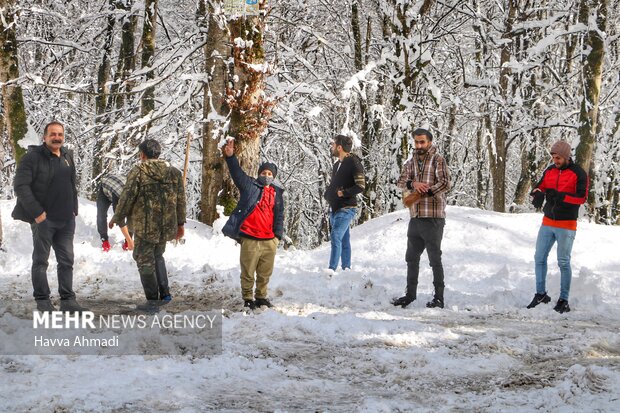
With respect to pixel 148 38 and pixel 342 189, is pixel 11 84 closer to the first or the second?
pixel 148 38

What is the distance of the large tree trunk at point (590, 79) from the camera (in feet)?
38.9

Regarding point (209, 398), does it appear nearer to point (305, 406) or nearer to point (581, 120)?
point (305, 406)

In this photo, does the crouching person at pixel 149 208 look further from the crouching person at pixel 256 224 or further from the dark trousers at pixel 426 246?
the dark trousers at pixel 426 246

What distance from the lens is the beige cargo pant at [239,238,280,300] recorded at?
6.74 meters

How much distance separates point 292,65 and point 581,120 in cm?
595

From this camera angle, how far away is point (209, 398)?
402 centimetres

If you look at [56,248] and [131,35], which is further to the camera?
[131,35]

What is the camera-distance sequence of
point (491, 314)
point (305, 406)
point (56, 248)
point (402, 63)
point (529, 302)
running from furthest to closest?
point (402, 63) → point (529, 302) → point (491, 314) → point (56, 248) → point (305, 406)

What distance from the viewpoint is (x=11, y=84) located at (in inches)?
393

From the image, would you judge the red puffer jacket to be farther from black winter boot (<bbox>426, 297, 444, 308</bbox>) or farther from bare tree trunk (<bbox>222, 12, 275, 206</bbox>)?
bare tree trunk (<bbox>222, 12, 275, 206</bbox>)

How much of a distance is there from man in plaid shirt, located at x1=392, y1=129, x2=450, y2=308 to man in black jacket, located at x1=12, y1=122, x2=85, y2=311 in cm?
369

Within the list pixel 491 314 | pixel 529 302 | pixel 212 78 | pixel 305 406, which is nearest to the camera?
pixel 305 406

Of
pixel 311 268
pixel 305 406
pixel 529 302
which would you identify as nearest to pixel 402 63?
pixel 311 268

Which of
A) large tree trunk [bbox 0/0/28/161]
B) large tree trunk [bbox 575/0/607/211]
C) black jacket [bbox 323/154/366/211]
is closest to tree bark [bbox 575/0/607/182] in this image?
large tree trunk [bbox 575/0/607/211]
